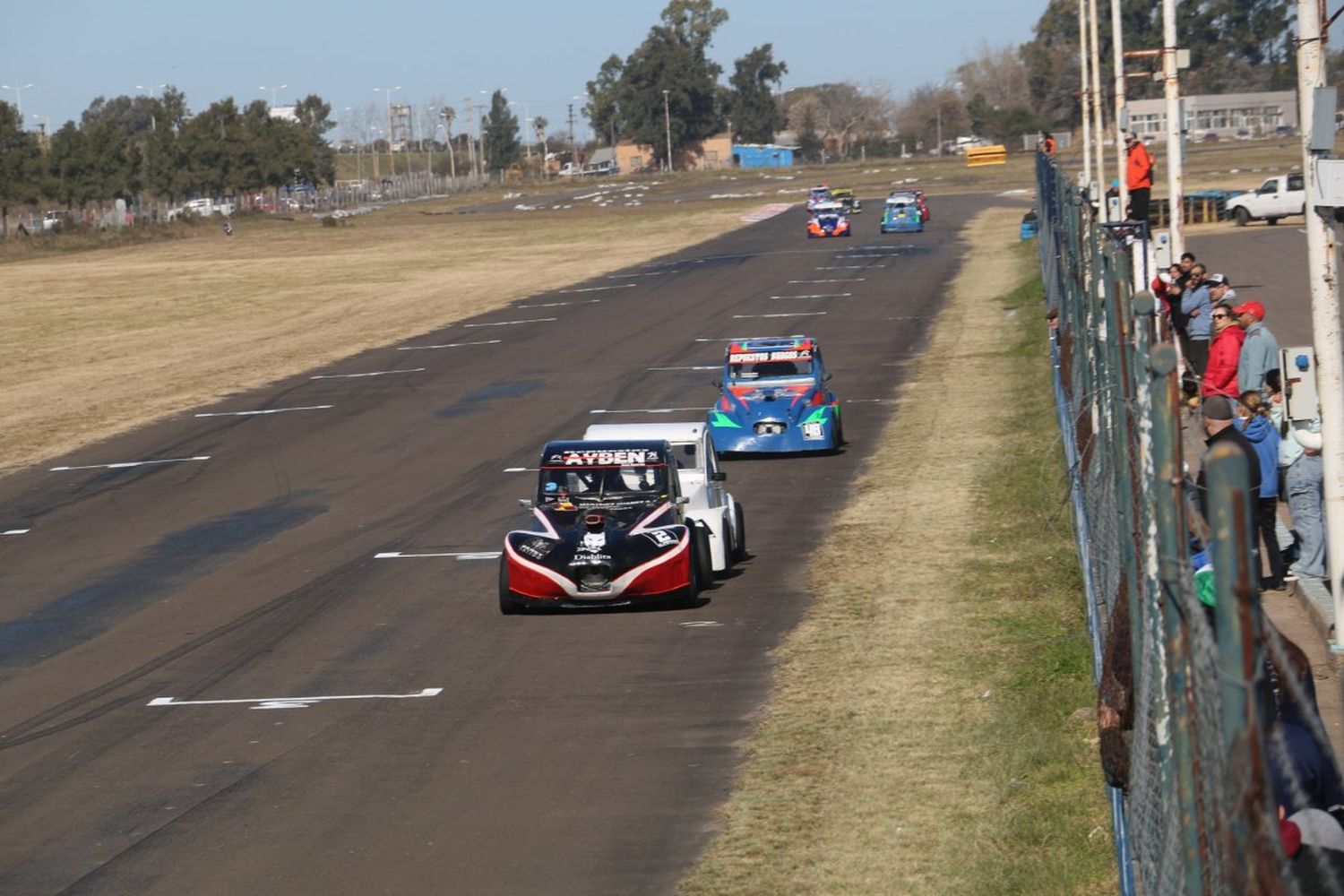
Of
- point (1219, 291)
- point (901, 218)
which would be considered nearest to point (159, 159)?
point (901, 218)

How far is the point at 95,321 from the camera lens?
57.6 m

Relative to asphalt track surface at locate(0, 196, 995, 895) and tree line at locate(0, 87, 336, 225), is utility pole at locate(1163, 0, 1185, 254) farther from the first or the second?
tree line at locate(0, 87, 336, 225)

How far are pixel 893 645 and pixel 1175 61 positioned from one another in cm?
2011

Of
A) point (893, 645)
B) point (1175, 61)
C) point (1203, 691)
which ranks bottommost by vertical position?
point (893, 645)

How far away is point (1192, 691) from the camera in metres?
4.01

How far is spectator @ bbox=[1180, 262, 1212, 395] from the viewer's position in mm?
26000

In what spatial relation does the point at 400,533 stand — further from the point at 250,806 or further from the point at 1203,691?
the point at 1203,691

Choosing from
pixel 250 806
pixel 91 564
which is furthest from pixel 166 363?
pixel 250 806

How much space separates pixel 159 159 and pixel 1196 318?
118 meters

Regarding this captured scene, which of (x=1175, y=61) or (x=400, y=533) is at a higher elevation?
(x=1175, y=61)

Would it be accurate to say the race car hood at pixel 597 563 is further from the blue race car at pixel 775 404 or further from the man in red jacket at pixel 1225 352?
the blue race car at pixel 775 404

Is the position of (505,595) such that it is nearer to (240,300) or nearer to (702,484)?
(702,484)

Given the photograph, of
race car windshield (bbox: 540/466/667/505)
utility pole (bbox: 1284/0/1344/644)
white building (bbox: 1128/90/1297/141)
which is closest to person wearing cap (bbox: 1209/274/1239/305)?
race car windshield (bbox: 540/466/667/505)

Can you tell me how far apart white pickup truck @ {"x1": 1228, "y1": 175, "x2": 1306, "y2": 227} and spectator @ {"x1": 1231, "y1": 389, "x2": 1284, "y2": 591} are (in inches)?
1805
